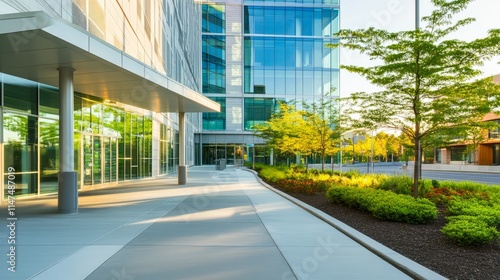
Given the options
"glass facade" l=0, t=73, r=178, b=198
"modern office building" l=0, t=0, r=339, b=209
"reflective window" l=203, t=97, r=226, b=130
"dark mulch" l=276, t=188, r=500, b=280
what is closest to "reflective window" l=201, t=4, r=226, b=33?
"modern office building" l=0, t=0, r=339, b=209

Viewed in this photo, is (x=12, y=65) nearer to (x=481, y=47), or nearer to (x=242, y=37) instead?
(x=481, y=47)

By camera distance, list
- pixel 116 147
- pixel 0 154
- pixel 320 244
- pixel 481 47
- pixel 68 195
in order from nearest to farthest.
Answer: pixel 320 244 < pixel 481 47 < pixel 68 195 < pixel 0 154 < pixel 116 147

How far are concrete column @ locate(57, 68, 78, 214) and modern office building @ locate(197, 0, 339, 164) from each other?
37948 millimetres

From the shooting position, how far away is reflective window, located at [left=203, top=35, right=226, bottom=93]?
171 feet

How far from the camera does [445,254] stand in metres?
5.83

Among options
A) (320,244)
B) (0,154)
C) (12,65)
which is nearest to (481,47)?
(320,244)

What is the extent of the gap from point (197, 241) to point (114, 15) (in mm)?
14650

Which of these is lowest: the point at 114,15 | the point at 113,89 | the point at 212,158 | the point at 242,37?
the point at 212,158

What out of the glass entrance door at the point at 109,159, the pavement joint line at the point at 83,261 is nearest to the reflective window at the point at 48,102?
the glass entrance door at the point at 109,159

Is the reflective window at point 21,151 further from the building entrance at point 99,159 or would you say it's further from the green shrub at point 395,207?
the green shrub at point 395,207

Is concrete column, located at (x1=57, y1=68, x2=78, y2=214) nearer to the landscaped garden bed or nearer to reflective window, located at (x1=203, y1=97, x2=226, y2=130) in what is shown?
the landscaped garden bed

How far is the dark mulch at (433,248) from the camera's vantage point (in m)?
5.11

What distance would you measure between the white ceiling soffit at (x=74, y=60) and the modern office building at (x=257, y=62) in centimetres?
3474

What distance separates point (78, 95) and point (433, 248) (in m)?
15.2
